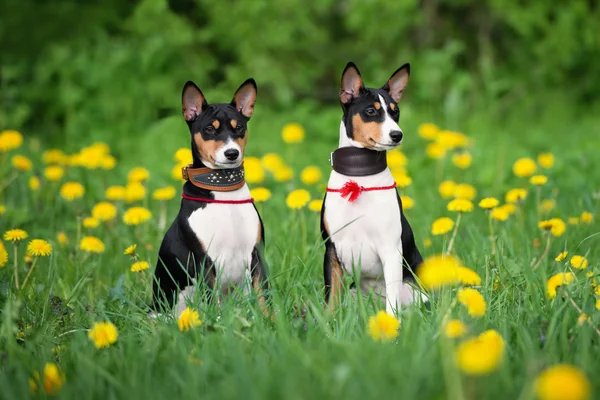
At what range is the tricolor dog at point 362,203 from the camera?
3064 millimetres

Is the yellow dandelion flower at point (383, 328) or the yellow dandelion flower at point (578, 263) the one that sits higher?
the yellow dandelion flower at point (383, 328)

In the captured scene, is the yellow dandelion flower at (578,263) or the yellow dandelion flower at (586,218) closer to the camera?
the yellow dandelion flower at (578,263)

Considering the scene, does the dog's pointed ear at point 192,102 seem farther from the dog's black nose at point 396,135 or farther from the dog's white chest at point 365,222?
the dog's black nose at point 396,135

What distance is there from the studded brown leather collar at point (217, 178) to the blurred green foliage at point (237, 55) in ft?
13.9

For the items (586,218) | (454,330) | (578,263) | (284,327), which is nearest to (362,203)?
(284,327)

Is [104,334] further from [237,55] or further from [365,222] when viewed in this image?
[237,55]

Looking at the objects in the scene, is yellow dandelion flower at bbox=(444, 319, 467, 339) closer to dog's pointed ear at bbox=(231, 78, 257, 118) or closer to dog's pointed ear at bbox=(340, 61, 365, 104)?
dog's pointed ear at bbox=(340, 61, 365, 104)

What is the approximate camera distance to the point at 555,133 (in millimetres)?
7961

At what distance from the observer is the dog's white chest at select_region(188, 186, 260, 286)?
305 cm

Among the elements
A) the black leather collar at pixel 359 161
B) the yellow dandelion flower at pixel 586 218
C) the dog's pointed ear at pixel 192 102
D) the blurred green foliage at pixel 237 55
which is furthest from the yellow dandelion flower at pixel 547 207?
the blurred green foliage at pixel 237 55

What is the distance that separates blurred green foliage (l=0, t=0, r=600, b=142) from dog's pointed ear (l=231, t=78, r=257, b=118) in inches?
159

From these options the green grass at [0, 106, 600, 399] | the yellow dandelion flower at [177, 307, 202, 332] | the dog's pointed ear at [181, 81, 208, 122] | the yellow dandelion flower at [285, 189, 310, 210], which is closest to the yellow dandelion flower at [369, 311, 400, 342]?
the green grass at [0, 106, 600, 399]

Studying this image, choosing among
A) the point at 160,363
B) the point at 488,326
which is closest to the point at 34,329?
the point at 160,363

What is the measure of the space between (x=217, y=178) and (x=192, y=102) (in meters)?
0.34
